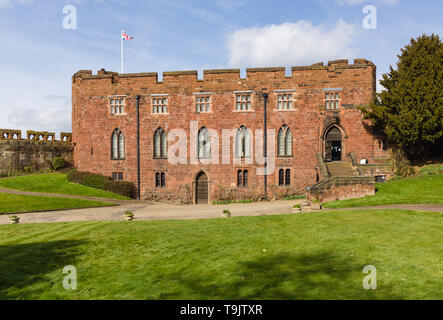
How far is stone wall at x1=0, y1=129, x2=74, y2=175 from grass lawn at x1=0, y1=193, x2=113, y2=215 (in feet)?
40.1

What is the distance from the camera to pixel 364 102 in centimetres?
2955

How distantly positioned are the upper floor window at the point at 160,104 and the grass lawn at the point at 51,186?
30.0 ft

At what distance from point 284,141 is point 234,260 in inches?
886

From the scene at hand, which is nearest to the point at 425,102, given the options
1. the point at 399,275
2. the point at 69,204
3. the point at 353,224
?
the point at 353,224

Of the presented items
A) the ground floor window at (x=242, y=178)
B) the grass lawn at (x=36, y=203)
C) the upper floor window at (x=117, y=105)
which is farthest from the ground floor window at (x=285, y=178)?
the upper floor window at (x=117, y=105)

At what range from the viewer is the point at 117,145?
1307 inches

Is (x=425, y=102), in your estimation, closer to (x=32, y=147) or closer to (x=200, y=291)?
(x=200, y=291)

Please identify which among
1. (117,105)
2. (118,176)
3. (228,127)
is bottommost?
(118,176)

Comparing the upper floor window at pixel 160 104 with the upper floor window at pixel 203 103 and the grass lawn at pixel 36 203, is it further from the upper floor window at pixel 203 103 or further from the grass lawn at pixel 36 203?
the grass lawn at pixel 36 203

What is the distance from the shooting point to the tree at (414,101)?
26.0 m

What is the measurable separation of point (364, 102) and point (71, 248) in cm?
2714

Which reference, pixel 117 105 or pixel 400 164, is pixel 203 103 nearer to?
pixel 117 105

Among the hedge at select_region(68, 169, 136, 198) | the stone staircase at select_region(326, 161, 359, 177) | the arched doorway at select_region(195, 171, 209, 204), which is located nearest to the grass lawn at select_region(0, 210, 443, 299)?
the stone staircase at select_region(326, 161, 359, 177)

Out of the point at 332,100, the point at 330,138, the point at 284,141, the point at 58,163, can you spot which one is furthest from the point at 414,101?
the point at 58,163
